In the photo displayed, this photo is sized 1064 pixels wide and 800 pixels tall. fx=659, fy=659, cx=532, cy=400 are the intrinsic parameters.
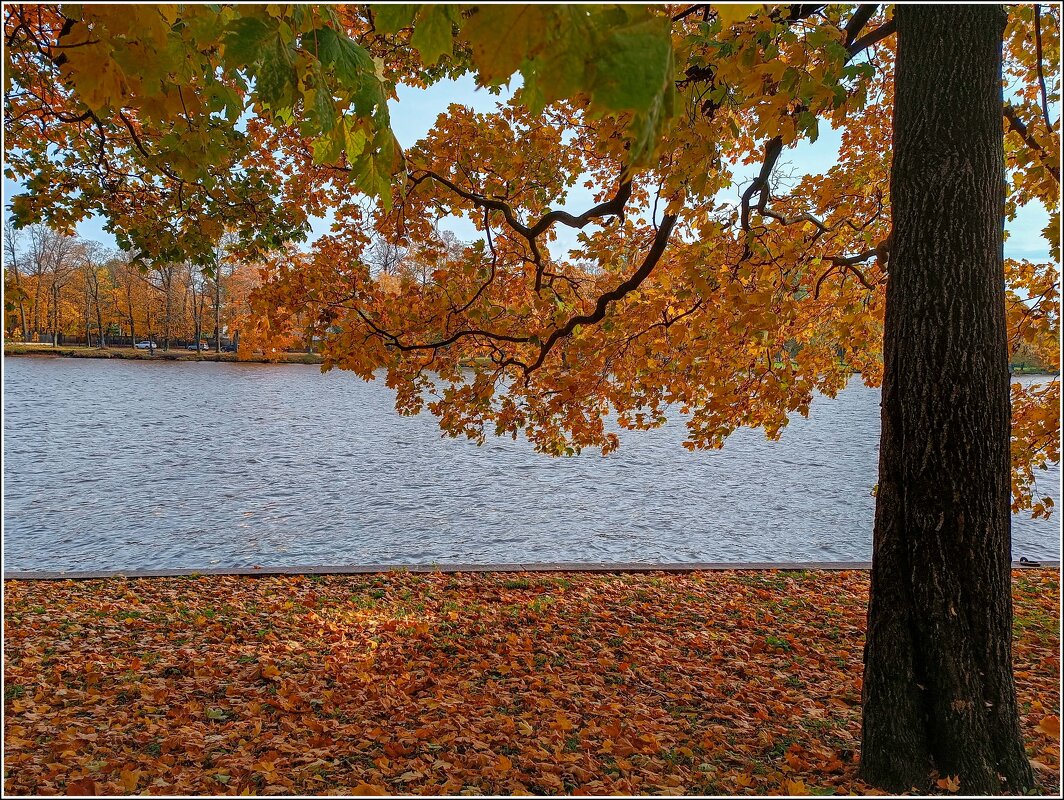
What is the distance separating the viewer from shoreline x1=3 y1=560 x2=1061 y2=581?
7.63 m

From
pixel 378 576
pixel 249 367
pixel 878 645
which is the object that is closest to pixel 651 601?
pixel 378 576

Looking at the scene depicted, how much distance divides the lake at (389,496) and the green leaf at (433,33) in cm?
785

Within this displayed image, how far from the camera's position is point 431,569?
26.6 ft

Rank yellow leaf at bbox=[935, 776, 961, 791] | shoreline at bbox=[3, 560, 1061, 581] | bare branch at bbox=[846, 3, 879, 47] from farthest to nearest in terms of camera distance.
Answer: shoreline at bbox=[3, 560, 1061, 581] → bare branch at bbox=[846, 3, 879, 47] → yellow leaf at bbox=[935, 776, 961, 791]

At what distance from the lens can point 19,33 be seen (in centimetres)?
487

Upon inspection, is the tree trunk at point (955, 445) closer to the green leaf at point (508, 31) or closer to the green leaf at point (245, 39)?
the green leaf at point (508, 31)

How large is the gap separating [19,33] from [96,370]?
158 feet

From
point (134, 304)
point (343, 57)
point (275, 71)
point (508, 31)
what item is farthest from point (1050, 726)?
point (134, 304)

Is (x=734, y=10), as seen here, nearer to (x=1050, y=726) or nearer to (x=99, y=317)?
(x=1050, y=726)

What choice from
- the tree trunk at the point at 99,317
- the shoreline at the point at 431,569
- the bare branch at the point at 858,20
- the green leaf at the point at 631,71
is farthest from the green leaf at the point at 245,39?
the tree trunk at the point at 99,317

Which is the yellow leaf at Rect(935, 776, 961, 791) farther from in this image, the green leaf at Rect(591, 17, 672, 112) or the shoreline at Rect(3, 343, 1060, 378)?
the shoreline at Rect(3, 343, 1060, 378)

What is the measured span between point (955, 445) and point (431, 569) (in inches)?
244

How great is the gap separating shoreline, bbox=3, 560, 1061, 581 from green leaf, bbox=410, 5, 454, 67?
687 centimetres

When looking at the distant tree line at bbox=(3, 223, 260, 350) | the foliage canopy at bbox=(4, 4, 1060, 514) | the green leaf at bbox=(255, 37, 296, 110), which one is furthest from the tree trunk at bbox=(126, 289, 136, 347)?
the green leaf at bbox=(255, 37, 296, 110)
